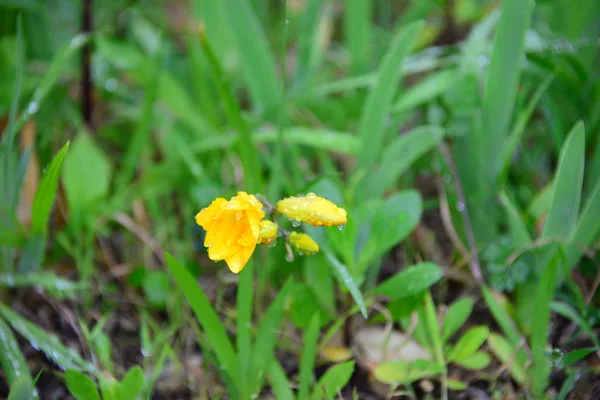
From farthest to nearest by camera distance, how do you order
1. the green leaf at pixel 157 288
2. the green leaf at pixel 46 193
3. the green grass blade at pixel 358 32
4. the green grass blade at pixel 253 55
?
the green grass blade at pixel 358 32 → the green grass blade at pixel 253 55 → the green leaf at pixel 157 288 → the green leaf at pixel 46 193

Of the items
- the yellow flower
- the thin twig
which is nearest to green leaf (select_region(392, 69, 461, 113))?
the thin twig

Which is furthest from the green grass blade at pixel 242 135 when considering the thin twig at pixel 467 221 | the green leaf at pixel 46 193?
the thin twig at pixel 467 221

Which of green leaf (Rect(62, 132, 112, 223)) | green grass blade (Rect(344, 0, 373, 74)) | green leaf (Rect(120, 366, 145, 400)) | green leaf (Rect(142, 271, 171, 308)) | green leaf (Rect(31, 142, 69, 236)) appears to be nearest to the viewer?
green leaf (Rect(120, 366, 145, 400))

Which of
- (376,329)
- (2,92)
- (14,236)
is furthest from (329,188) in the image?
(2,92)

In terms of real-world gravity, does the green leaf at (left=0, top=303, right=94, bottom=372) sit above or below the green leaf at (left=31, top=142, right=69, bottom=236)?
below

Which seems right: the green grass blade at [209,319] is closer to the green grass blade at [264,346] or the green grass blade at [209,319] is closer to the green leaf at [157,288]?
the green grass blade at [264,346]

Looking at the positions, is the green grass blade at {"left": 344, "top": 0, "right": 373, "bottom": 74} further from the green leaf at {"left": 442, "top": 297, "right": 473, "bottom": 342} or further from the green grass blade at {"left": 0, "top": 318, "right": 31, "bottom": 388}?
the green grass blade at {"left": 0, "top": 318, "right": 31, "bottom": 388}

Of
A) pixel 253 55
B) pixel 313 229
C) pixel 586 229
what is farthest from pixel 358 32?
pixel 586 229
